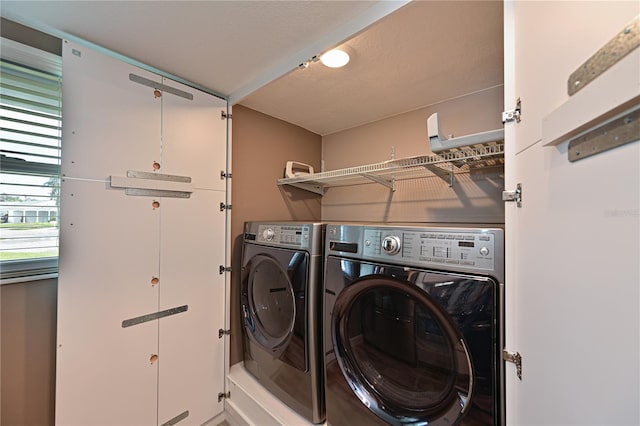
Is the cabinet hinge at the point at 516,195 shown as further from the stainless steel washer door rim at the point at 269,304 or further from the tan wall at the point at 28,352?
the tan wall at the point at 28,352

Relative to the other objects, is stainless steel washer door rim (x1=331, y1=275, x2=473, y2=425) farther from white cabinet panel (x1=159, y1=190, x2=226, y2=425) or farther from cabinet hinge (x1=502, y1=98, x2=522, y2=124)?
white cabinet panel (x1=159, y1=190, x2=226, y2=425)

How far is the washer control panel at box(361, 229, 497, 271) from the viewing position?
0.83 metres

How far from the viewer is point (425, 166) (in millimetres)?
1344

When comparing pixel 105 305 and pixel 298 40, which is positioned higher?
pixel 298 40

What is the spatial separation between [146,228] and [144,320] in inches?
20.2

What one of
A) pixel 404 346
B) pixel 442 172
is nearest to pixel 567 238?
pixel 404 346

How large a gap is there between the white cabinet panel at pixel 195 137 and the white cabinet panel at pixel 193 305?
14cm

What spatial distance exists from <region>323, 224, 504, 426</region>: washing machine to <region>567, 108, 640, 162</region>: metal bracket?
1.34 feet

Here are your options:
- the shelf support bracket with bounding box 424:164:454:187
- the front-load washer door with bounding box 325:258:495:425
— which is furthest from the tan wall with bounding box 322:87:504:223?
the front-load washer door with bounding box 325:258:495:425

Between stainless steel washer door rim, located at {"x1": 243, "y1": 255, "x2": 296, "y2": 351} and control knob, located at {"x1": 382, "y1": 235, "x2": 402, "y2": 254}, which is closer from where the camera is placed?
control knob, located at {"x1": 382, "y1": 235, "x2": 402, "y2": 254}

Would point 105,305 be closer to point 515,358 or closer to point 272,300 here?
point 272,300

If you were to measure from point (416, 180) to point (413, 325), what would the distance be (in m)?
1.14

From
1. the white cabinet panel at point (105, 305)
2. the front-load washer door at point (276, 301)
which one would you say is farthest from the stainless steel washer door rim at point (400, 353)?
the white cabinet panel at point (105, 305)

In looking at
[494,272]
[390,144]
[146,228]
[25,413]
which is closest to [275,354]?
[146,228]
